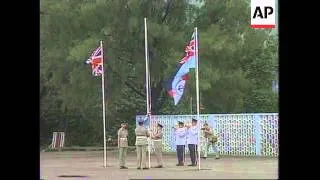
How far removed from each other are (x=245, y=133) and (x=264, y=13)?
9693 millimetres

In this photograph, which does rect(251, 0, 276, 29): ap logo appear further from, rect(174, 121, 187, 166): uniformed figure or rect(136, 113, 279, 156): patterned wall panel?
rect(136, 113, 279, 156): patterned wall panel

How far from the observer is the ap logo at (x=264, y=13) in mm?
6762

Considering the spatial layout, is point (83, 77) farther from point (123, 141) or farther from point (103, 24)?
point (123, 141)

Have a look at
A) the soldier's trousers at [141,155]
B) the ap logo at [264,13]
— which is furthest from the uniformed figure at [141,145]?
the ap logo at [264,13]

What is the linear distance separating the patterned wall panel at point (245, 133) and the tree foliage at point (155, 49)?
2.04 m

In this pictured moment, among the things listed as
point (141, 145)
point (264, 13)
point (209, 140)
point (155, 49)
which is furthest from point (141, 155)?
point (155, 49)

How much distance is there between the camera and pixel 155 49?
1969 centimetres

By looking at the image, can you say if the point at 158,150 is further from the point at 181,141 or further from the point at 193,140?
the point at 193,140

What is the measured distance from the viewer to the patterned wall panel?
53.1 ft

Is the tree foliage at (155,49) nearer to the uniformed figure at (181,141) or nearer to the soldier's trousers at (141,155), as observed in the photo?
the uniformed figure at (181,141)

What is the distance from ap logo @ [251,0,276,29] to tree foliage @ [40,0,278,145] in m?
11.1
